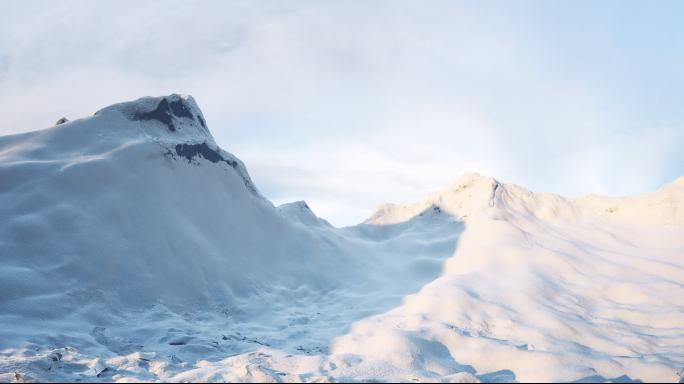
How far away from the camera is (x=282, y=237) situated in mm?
37125

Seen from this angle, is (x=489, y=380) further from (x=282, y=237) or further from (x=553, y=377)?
(x=282, y=237)

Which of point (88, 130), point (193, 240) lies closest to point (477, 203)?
point (193, 240)

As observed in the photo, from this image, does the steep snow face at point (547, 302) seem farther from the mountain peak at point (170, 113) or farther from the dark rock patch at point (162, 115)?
the dark rock patch at point (162, 115)

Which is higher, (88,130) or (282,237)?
(88,130)

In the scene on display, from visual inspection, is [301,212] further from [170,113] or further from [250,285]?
[250,285]

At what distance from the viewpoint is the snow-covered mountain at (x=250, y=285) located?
56.0 feet

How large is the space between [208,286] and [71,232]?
7.50 m

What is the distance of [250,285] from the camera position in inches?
1186

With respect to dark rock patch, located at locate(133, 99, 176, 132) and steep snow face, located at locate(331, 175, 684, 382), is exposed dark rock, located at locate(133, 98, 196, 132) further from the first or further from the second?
steep snow face, located at locate(331, 175, 684, 382)

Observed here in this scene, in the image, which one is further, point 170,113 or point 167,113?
point 170,113

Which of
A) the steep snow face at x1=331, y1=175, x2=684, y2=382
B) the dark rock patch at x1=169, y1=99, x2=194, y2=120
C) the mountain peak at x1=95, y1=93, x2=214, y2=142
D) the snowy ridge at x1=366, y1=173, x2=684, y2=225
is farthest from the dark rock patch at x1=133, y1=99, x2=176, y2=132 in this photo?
the snowy ridge at x1=366, y1=173, x2=684, y2=225

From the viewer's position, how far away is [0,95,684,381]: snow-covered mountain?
1708cm

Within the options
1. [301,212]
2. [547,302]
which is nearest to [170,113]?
[301,212]

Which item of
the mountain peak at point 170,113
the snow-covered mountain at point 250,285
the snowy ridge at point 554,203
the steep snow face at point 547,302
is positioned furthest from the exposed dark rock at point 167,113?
the snowy ridge at point 554,203
